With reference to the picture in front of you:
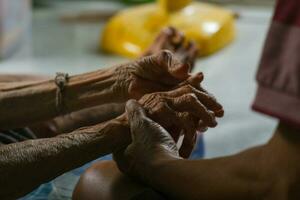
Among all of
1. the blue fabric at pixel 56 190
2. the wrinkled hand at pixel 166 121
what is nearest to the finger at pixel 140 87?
the wrinkled hand at pixel 166 121

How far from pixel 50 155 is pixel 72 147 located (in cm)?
4

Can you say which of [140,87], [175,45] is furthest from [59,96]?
[175,45]

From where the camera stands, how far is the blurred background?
2.03 m

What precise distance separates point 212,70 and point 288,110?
6.10ft

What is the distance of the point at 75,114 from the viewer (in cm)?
142

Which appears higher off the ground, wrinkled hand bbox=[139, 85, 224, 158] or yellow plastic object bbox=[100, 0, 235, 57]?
wrinkled hand bbox=[139, 85, 224, 158]

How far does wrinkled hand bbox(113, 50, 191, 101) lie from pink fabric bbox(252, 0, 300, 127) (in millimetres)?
465

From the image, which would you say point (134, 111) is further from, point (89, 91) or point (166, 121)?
point (89, 91)

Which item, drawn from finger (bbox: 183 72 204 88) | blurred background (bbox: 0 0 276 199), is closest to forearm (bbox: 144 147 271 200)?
finger (bbox: 183 72 204 88)

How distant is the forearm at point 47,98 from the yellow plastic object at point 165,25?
4.61 ft

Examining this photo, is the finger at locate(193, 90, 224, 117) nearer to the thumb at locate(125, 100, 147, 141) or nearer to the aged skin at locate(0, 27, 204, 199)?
the aged skin at locate(0, 27, 204, 199)

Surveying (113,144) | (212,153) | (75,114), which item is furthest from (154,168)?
(212,153)

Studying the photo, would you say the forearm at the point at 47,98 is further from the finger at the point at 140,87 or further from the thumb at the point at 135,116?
the thumb at the point at 135,116

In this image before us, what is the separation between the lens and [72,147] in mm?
1074
